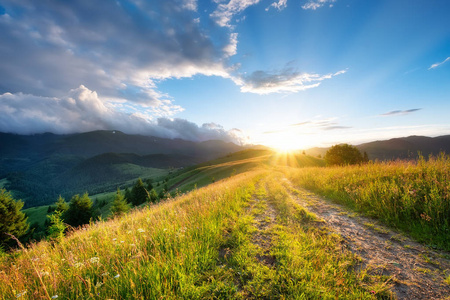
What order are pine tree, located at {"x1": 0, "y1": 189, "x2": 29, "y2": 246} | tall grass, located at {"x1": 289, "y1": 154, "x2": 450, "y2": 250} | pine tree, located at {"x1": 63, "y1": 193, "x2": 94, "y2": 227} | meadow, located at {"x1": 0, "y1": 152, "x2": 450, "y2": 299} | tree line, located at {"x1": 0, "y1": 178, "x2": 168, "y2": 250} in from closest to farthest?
1. meadow, located at {"x1": 0, "y1": 152, "x2": 450, "y2": 299}
2. tall grass, located at {"x1": 289, "y1": 154, "x2": 450, "y2": 250}
3. pine tree, located at {"x1": 0, "y1": 189, "x2": 29, "y2": 246}
4. tree line, located at {"x1": 0, "y1": 178, "x2": 168, "y2": 250}
5. pine tree, located at {"x1": 63, "y1": 193, "x2": 94, "y2": 227}

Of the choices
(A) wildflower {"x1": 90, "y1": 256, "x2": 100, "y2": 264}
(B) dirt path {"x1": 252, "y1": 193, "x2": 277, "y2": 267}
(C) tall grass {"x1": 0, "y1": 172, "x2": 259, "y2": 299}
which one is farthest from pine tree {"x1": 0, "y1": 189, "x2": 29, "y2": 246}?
(B) dirt path {"x1": 252, "y1": 193, "x2": 277, "y2": 267}

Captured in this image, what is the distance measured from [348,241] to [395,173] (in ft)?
20.0

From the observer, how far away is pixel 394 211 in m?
6.30

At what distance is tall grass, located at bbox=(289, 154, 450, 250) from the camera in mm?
5317

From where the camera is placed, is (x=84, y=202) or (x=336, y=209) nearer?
(x=336, y=209)

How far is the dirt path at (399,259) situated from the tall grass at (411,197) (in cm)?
70

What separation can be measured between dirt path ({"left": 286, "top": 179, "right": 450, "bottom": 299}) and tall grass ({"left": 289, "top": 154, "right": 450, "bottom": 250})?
0.70 m

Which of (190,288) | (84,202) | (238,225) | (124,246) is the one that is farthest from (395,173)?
(84,202)

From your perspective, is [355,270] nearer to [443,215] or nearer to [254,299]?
[254,299]

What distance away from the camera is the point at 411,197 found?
6.43 m

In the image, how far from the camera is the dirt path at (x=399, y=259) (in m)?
3.38

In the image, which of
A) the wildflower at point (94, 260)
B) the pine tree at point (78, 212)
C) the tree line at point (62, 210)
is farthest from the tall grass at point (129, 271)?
the pine tree at point (78, 212)

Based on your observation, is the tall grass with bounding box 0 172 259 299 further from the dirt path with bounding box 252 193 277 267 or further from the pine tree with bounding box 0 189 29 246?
the pine tree with bounding box 0 189 29 246

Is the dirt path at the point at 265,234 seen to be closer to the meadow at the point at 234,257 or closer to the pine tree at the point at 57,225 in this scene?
the meadow at the point at 234,257
